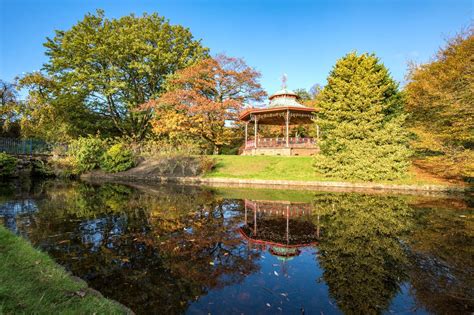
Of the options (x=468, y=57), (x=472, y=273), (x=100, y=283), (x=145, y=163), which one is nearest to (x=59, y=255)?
(x=100, y=283)

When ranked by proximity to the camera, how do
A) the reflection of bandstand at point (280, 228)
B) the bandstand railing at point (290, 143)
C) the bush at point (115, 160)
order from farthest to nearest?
the bandstand railing at point (290, 143)
the bush at point (115, 160)
the reflection of bandstand at point (280, 228)

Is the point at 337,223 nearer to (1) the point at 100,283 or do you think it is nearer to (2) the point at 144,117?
(1) the point at 100,283

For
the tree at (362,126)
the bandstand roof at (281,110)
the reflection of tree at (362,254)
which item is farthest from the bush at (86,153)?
the reflection of tree at (362,254)

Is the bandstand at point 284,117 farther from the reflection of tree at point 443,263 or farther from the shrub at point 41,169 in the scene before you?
the shrub at point 41,169

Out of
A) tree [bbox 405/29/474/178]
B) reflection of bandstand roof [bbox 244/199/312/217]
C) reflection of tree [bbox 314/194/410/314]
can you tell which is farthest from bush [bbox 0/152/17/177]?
tree [bbox 405/29/474/178]

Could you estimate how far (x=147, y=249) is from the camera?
16.8 feet

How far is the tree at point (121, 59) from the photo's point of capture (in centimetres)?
2592

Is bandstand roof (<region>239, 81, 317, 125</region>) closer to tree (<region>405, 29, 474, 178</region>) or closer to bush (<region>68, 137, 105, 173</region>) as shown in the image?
tree (<region>405, 29, 474, 178</region>)

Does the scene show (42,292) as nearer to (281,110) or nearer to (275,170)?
(275,170)

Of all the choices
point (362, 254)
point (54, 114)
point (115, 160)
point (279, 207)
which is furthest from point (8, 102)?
point (362, 254)

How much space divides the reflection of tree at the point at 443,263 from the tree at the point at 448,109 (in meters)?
7.39

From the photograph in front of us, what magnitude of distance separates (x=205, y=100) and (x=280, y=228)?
17.9 metres

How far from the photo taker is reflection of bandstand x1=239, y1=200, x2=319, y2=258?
221 inches

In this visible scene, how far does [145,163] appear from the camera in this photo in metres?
21.2
